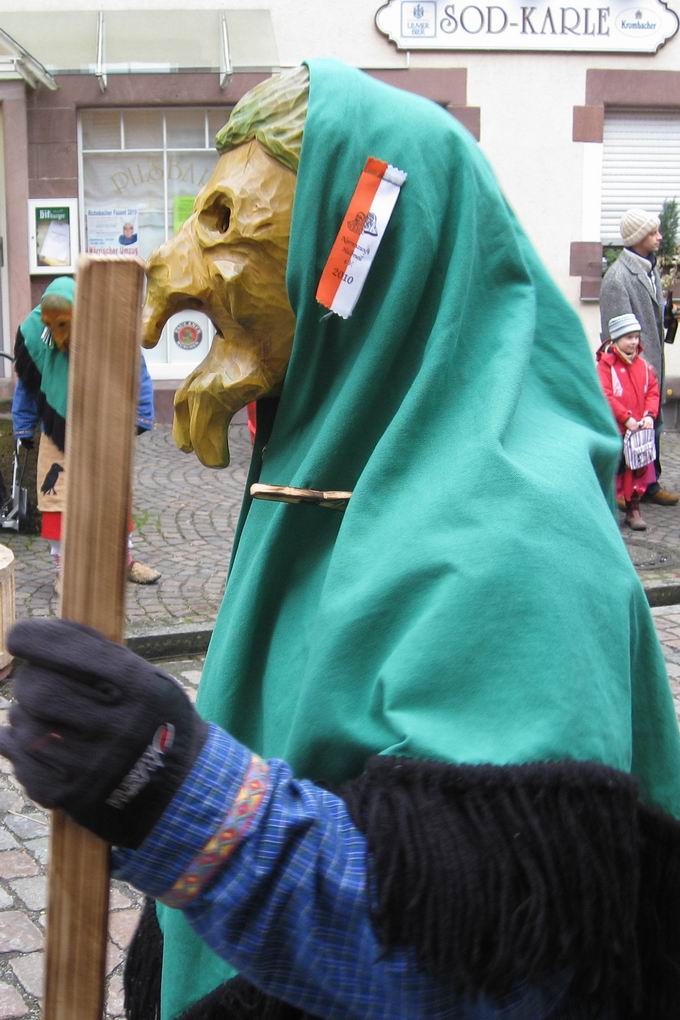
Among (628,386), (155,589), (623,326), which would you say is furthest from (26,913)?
(623,326)

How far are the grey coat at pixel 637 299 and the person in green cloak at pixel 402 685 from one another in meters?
7.31

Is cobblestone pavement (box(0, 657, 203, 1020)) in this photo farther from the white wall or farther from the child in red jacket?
the white wall

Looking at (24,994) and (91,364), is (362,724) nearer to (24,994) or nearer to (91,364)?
(91,364)

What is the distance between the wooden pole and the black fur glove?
0.06 m

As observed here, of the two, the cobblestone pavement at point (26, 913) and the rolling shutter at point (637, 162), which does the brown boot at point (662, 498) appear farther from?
the cobblestone pavement at point (26, 913)

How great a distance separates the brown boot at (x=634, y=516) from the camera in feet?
Answer: 26.1

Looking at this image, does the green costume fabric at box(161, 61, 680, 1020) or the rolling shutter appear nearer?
the green costume fabric at box(161, 61, 680, 1020)

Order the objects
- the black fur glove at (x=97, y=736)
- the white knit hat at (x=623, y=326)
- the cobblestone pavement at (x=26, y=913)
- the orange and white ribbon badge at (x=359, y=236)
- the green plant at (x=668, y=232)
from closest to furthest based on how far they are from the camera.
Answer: the black fur glove at (x=97, y=736) < the orange and white ribbon badge at (x=359, y=236) < the cobblestone pavement at (x=26, y=913) < the white knit hat at (x=623, y=326) < the green plant at (x=668, y=232)

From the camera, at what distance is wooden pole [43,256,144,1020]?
0.95 m

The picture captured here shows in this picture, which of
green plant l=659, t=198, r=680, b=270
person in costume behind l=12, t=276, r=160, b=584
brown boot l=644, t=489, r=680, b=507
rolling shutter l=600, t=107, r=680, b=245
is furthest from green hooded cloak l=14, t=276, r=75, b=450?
rolling shutter l=600, t=107, r=680, b=245

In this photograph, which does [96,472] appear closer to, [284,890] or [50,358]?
[284,890]

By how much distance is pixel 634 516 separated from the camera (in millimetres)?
8023

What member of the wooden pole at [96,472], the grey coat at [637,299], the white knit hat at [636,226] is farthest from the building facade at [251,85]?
the wooden pole at [96,472]

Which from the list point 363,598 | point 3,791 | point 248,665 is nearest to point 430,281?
point 363,598
